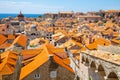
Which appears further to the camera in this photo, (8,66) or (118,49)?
(8,66)

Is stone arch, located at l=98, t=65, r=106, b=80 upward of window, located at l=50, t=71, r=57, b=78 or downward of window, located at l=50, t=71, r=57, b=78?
upward

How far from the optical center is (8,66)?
33.5m

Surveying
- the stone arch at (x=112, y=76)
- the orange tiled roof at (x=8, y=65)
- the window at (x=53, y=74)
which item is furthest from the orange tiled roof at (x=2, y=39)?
the stone arch at (x=112, y=76)

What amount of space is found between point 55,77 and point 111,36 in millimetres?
60613

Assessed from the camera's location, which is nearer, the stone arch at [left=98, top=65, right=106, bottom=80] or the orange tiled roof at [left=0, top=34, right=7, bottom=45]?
the stone arch at [left=98, top=65, right=106, bottom=80]

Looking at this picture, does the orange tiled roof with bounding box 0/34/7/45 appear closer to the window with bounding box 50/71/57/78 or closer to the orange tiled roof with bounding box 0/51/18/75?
the orange tiled roof with bounding box 0/51/18/75

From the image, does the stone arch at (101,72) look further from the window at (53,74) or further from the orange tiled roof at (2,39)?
the orange tiled roof at (2,39)

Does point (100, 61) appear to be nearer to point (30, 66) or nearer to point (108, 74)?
point (108, 74)

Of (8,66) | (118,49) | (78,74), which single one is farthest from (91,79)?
(8,66)

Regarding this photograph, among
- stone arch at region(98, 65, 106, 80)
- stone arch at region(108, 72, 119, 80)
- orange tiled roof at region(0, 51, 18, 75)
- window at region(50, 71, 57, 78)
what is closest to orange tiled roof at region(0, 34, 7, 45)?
orange tiled roof at region(0, 51, 18, 75)

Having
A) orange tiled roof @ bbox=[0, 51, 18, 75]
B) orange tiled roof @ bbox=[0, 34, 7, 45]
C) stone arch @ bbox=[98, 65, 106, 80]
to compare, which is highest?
stone arch @ bbox=[98, 65, 106, 80]

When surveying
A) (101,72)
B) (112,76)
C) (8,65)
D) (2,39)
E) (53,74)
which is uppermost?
(112,76)

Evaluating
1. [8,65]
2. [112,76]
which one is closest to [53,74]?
[8,65]

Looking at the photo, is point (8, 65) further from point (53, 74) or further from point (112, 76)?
point (112, 76)
